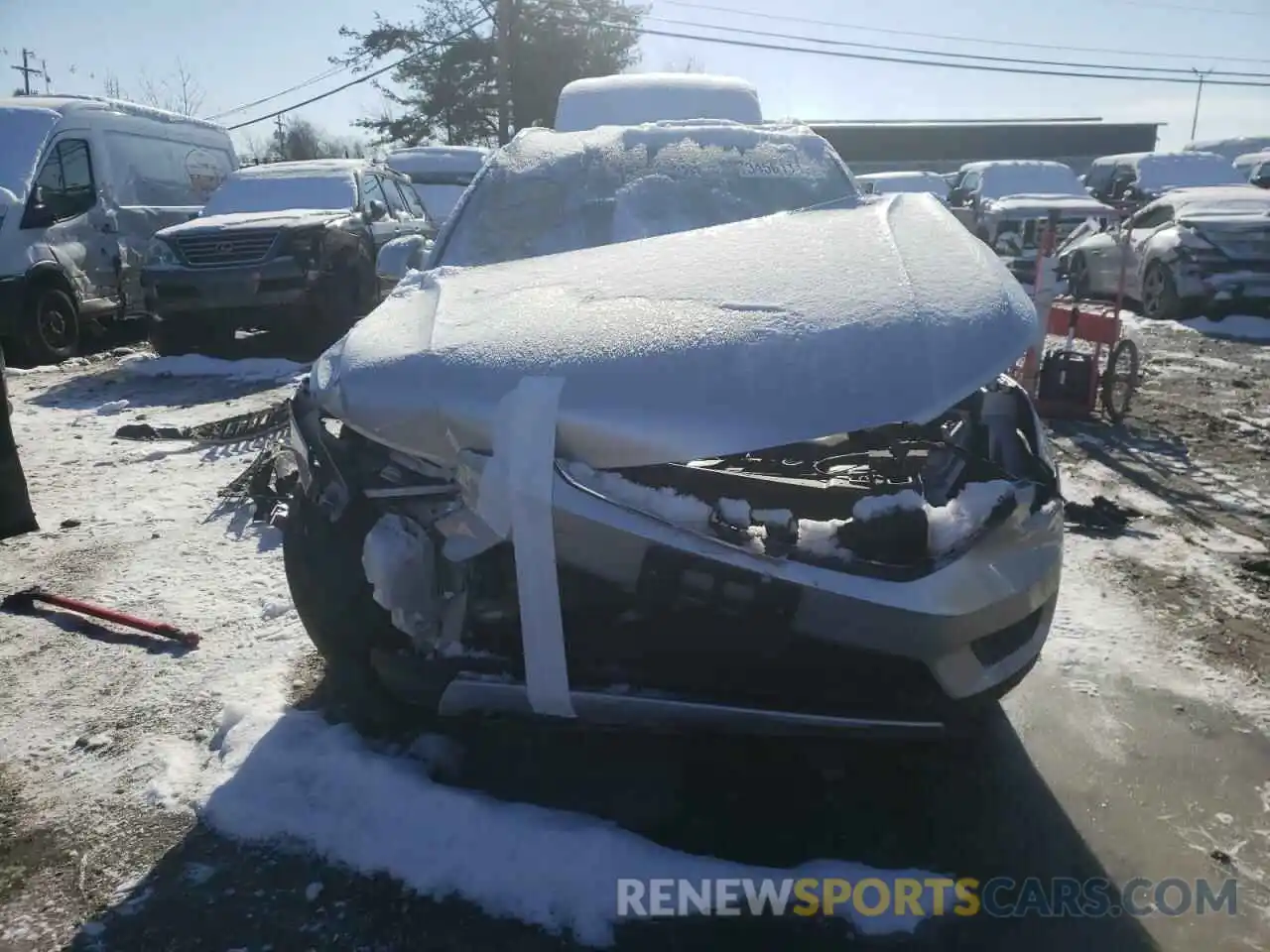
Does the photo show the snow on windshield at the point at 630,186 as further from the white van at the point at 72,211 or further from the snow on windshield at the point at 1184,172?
the snow on windshield at the point at 1184,172

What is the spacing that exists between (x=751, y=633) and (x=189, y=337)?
8663 millimetres

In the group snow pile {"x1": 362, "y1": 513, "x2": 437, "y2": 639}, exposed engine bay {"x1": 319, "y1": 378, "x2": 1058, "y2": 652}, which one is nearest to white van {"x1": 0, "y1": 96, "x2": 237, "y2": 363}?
exposed engine bay {"x1": 319, "y1": 378, "x2": 1058, "y2": 652}

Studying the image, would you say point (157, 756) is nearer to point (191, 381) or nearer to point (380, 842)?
point (380, 842)

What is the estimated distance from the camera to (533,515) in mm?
2006

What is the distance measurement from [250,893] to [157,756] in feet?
2.53

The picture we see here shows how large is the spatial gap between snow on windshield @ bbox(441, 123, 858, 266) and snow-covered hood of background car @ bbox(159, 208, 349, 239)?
5.28 meters

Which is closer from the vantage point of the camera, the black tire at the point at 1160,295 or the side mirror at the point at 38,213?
the side mirror at the point at 38,213

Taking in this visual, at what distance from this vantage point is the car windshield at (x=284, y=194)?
9.57 meters

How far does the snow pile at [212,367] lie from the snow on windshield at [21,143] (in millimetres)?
1984

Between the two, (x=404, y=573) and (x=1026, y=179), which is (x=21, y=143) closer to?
(x=404, y=573)

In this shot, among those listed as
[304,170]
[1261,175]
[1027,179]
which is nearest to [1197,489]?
[304,170]

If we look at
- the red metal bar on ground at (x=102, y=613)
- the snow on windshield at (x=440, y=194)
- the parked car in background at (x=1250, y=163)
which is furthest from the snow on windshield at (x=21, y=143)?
the parked car in background at (x=1250, y=163)

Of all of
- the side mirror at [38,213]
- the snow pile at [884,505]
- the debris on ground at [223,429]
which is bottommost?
the debris on ground at [223,429]

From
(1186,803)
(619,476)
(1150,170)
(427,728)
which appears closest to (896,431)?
(619,476)
